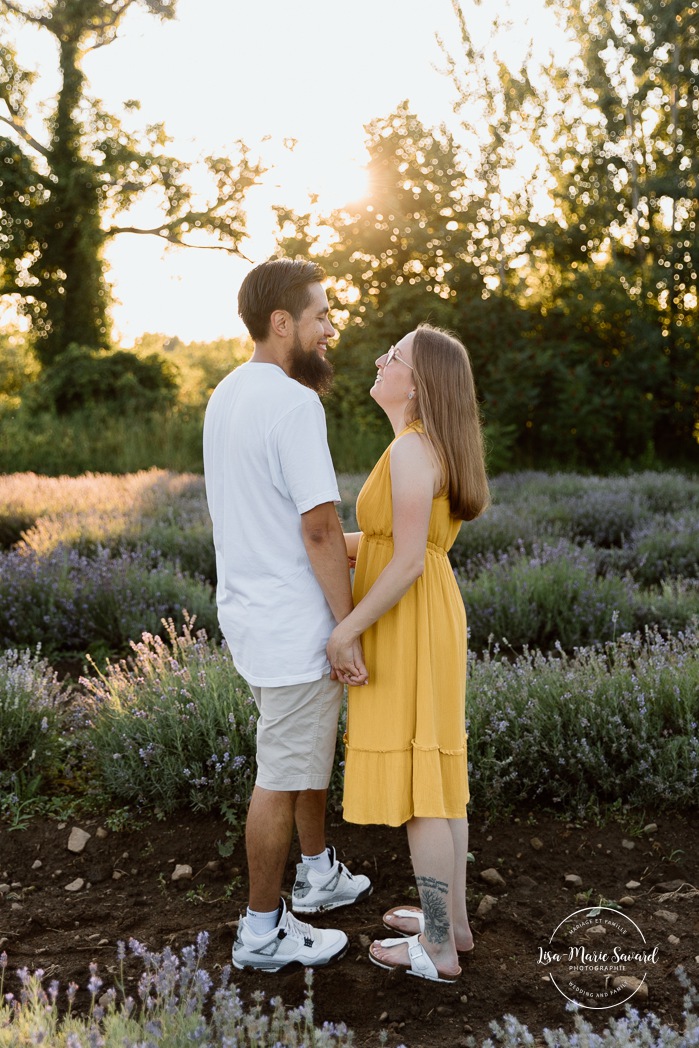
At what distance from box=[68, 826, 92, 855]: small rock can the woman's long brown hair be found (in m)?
2.03

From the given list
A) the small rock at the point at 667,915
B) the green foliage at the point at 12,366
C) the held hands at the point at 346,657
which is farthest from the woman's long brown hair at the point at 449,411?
the green foliage at the point at 12,366

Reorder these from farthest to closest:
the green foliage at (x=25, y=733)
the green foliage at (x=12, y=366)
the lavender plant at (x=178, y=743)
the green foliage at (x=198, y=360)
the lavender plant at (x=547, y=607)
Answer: the green foliage at (x=12, y=366) → the green foliage at (x=198, y=360) → the lavender plant at (x=547, y=607) → the green foliage at (x=25, y=733) → the lavender plant at (x=178, y=743)

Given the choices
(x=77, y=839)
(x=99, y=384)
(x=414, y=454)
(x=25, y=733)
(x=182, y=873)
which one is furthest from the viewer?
(x=99, y=384)

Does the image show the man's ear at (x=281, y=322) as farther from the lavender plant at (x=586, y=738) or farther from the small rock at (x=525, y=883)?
the small rock at (x=525, y=883)

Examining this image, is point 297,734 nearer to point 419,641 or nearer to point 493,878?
point 419,641

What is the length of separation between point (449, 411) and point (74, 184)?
714 inches

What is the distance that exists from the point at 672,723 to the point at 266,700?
2.02 m

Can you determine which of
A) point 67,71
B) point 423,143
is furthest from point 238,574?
point 67,71

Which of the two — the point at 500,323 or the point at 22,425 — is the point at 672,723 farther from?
the point at 22,425

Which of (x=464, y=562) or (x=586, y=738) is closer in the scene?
(x=586, y=738)

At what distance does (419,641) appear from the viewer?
259cm

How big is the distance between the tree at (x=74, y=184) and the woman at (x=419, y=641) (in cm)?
1781

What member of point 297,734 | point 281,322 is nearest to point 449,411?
point 281,322

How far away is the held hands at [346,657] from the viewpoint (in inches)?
98.8
